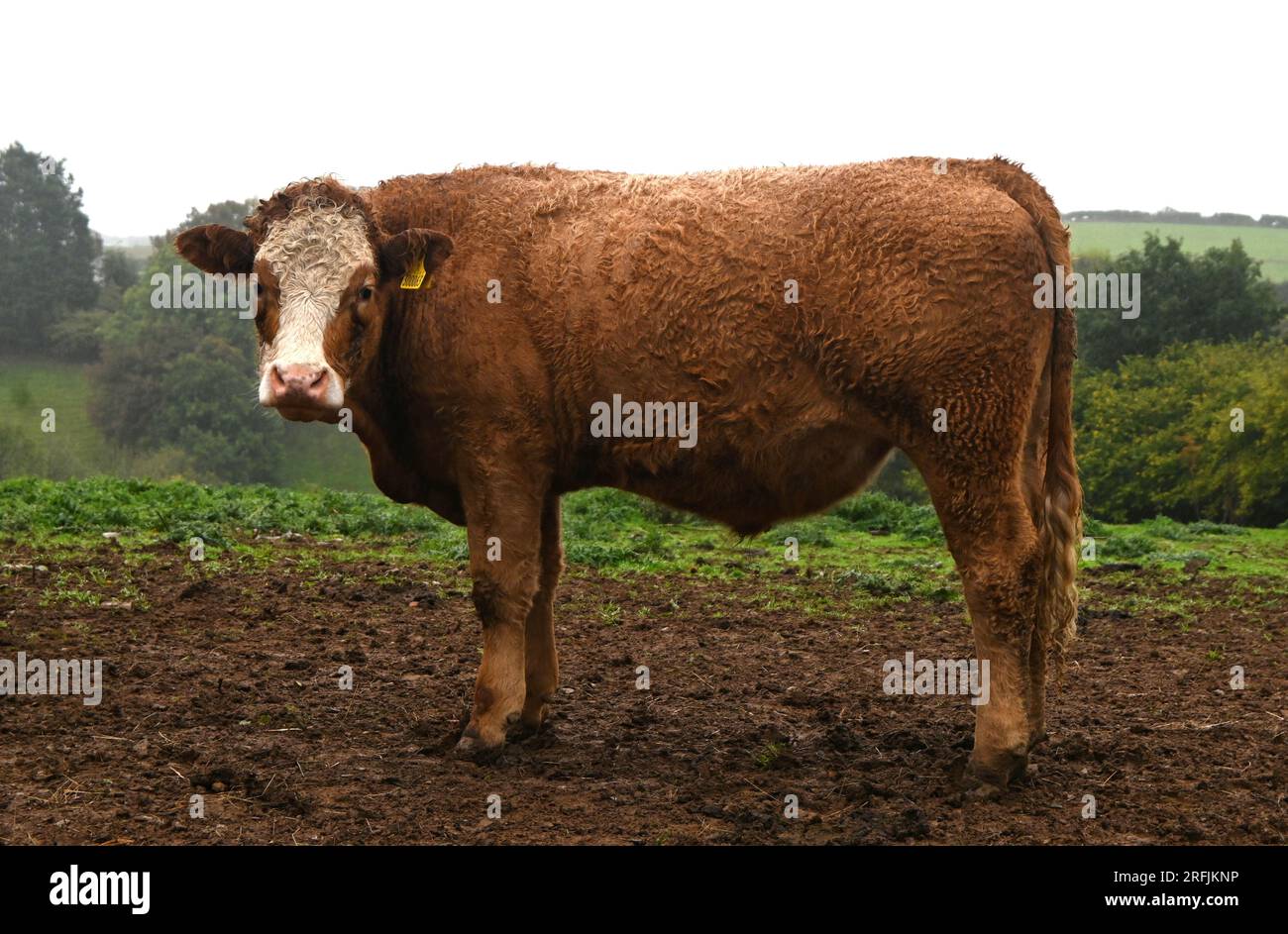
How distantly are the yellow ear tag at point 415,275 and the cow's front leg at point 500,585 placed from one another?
1.10 meters

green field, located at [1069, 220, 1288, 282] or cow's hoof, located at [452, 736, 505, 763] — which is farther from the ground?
green field, located at [1069, 220, 1288, 282]

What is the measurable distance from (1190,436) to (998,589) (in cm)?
2934

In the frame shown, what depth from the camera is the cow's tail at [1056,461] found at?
6.55m

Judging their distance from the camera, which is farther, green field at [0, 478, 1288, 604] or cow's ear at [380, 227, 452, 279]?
green field at [0, 478, 1288, 604]

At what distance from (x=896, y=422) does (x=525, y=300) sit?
2.09 meters

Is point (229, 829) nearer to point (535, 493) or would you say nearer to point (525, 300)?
point (535, 493)

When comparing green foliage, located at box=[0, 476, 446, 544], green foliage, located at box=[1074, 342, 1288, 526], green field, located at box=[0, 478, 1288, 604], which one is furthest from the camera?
green foliage, located at box=[1074, 342, 1288, 526]

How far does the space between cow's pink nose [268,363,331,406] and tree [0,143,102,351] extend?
61.4 meters

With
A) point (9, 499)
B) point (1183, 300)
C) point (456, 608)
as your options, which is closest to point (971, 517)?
point (456, 608)

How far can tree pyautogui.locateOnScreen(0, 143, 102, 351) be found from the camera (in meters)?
61.1

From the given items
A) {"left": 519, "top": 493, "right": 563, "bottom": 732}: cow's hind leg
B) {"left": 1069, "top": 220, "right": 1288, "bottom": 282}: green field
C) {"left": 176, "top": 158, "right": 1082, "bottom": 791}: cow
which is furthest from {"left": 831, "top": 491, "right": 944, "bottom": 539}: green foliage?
{"left": 1069, "top": 220, "right": 1288, "bottom": 282}: green field
